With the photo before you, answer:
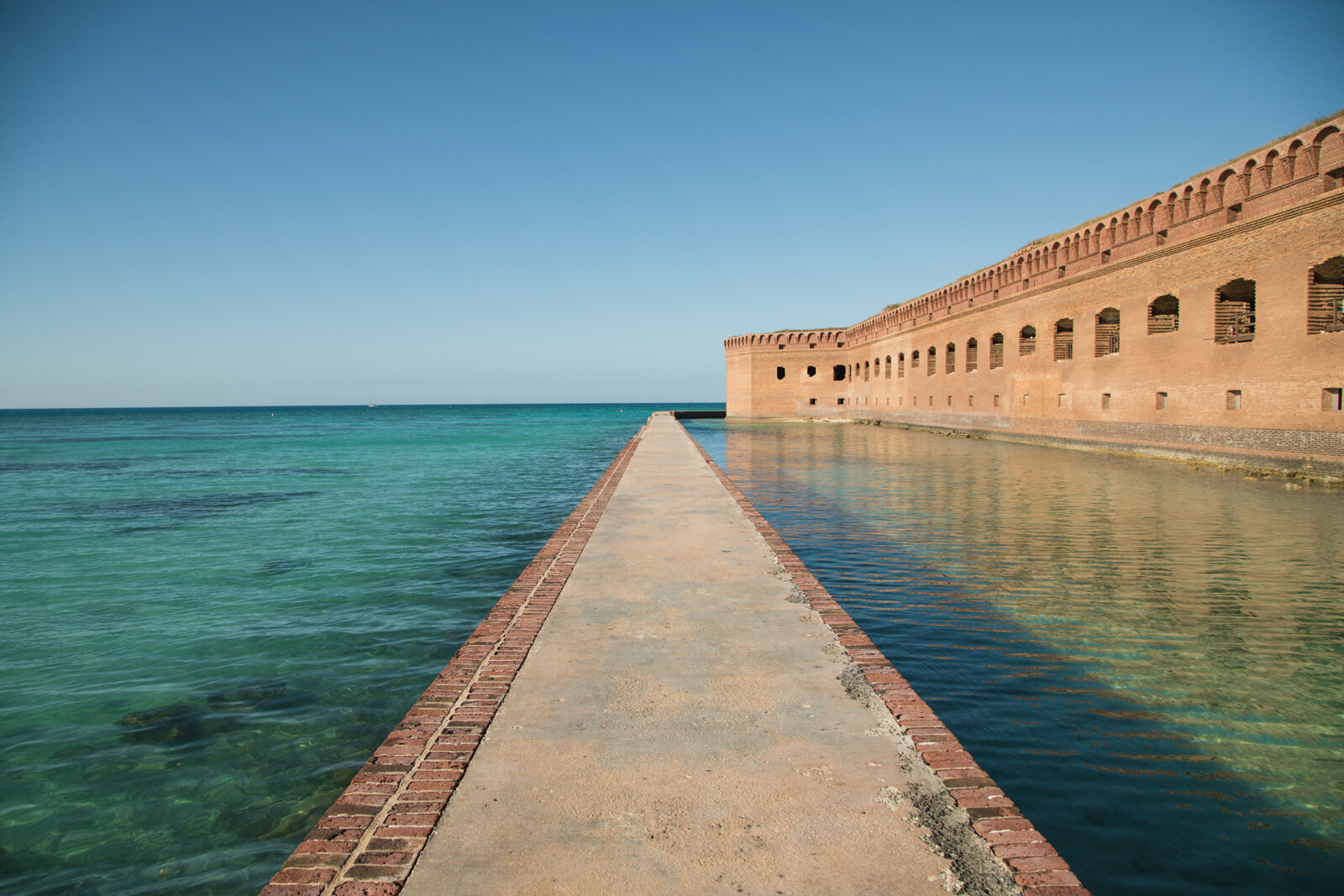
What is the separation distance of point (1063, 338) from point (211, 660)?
25801 millimetres

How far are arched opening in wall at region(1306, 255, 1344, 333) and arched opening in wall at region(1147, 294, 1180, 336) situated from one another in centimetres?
481

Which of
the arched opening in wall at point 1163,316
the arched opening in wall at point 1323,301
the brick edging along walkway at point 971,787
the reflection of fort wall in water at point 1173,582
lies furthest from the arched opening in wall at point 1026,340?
the brick edging along walkway at point 971,787

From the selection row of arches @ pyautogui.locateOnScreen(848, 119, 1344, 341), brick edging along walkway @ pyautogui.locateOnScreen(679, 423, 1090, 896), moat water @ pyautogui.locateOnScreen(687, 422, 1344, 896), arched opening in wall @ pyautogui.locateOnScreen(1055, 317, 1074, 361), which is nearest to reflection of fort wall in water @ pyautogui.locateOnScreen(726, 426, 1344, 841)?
moat water @ pyautogui.locateOnScreen(687, 422, 1344, 896)

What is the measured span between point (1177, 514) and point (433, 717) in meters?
10.9

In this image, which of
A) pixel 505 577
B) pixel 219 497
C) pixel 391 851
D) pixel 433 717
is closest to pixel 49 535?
pixel 219 497

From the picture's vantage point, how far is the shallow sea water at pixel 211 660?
139 inches

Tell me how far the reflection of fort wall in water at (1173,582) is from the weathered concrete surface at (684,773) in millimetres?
1659

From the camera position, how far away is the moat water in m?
3.21

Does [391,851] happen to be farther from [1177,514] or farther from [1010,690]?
[1177,514]

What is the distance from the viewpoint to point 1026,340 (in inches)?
1080

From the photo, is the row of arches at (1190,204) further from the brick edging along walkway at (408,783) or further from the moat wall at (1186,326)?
the brick edging along walkway at (408,783)

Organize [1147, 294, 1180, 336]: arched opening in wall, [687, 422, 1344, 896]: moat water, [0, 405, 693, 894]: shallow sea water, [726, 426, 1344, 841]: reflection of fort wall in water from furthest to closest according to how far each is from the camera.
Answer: [1147, 294, 1180, 336]: arched opening in wall < [726, 426, 1344, 841]: reflection of fort wall in water < [0, 405, 693, 894]: shallow sea water < [687, 422, 1344, 896]: moat water

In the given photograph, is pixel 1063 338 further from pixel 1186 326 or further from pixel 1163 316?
pixel 1186 326

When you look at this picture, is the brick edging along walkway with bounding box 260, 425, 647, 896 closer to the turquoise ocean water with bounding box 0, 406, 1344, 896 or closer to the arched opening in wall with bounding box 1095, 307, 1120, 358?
the turquoise ocean water with bounding box 0, 406, 1344, 896
